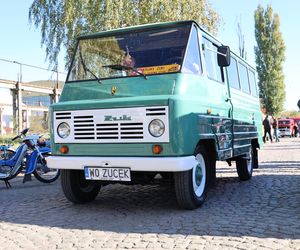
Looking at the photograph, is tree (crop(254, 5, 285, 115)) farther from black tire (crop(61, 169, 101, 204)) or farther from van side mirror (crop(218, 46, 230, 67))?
black tire (crop(61, 169, 101, 204))

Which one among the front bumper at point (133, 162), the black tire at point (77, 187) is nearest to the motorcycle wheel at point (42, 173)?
the black tire at point (77, 187)

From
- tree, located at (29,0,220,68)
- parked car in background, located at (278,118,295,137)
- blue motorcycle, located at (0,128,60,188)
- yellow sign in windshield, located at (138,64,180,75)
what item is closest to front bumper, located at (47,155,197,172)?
yellow sign in windshield, located at (138,64,180,75)

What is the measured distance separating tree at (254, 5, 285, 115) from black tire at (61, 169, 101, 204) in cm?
4737

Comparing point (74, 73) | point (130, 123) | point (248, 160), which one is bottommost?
point (248, 160)

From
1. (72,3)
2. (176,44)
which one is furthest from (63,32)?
(176,44)

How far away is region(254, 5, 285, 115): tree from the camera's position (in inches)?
2025

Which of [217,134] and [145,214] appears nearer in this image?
[145,214]

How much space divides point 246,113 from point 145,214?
3800 mm

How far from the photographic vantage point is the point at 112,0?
1527 cm

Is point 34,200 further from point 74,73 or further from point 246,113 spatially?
point 246,113

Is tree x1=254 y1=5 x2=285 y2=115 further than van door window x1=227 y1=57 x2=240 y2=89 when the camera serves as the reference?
Yes

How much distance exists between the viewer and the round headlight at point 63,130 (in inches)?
222

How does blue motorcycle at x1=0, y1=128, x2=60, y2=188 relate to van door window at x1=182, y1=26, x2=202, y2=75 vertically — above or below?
below

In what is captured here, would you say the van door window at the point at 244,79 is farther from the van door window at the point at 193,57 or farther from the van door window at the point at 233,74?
the van door window at the point at 193,57
